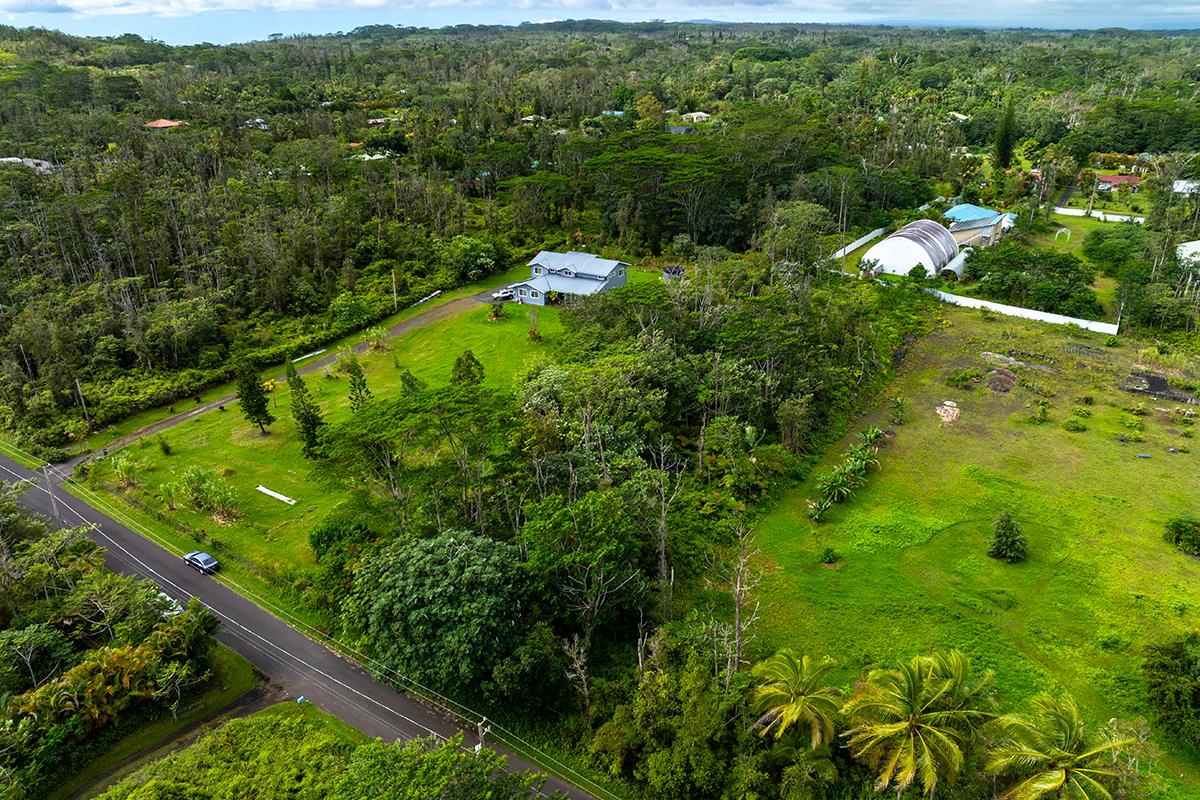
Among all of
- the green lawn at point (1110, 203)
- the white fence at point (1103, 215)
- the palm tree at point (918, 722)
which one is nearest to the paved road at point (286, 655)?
the palm tree at point (918, 722)

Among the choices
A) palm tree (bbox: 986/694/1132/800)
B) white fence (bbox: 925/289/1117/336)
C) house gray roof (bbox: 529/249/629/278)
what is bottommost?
white fence (bbox: 925/289/1117/336)

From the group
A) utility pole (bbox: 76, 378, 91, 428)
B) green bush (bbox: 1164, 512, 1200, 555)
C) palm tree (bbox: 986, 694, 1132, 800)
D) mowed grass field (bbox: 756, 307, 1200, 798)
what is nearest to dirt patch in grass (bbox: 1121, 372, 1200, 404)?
mowed grass field (bbox: 756, 307, 1200, 798)

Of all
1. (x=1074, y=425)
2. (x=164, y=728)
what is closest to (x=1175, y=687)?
(x=1074, y=425)

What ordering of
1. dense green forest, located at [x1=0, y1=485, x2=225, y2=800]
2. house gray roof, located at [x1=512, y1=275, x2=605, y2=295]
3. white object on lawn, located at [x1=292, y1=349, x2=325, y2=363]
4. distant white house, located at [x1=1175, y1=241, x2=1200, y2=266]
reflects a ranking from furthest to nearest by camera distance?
house gray roof, located at [x1=512, y1=275, x2=605, y2=295]
distant white house, located at [x1=1175, y1=241, x2=1200, y2=266]
white object on lawn, located at [x1=292, y1=349, x2=325, y2=363]
dense green forest, located at [x1=0, y1=485, x2=225, y2=800]

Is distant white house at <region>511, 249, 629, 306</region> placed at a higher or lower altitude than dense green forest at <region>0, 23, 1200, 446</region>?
lower

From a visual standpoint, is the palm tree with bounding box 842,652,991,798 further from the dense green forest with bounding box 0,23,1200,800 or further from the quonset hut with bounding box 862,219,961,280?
the quonset hut with bounding box 862,219,961,280

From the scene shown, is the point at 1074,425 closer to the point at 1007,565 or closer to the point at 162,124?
the point at 1007,565

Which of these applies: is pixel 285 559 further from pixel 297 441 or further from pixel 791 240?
pixel 791 240

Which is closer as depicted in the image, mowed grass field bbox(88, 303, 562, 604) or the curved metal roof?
mowed grass field bbox(88, 303, 562, 604)

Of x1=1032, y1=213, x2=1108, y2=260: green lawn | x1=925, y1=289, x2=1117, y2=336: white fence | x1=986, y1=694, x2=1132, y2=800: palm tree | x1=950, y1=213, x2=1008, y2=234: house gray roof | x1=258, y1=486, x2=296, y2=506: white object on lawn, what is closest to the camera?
x1=986, y1=694, x2=1132, y2=800: palm tree
